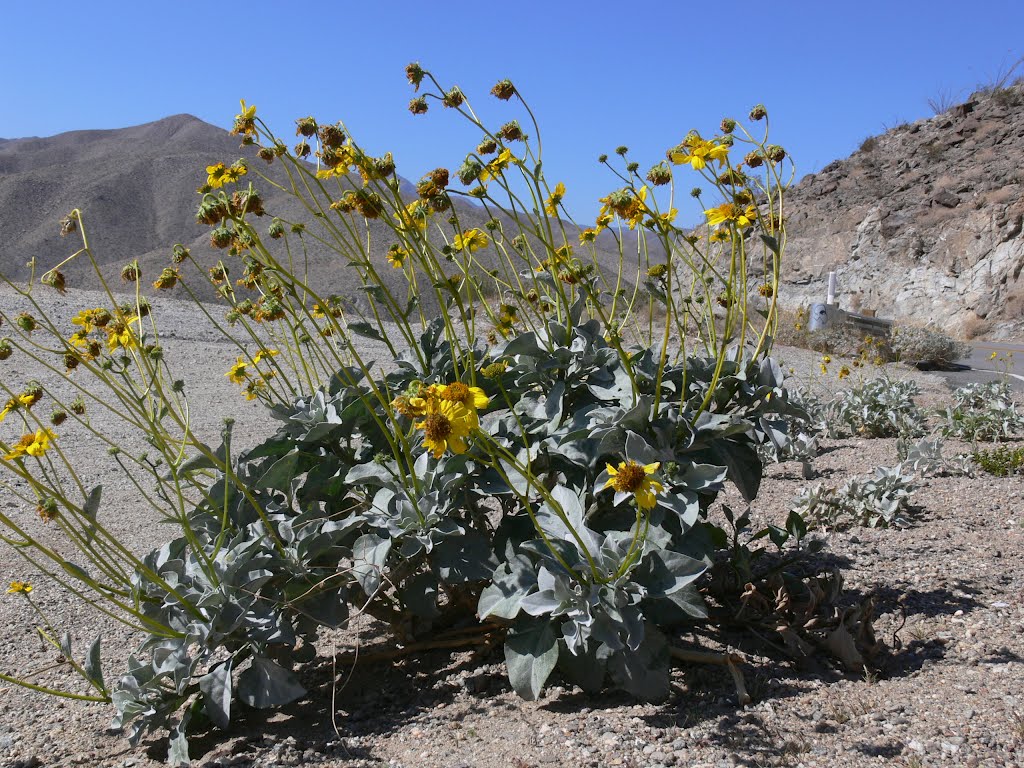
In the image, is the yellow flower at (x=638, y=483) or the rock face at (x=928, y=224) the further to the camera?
the rock face at (x=928, y=224)

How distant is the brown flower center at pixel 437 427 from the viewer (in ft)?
5.10

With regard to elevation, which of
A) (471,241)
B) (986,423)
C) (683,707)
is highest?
(471,241)

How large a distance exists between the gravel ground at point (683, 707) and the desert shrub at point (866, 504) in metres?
0.17

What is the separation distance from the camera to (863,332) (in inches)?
517

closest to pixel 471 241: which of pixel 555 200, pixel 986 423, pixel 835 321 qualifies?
pixel 555 200

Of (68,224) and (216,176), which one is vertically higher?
(216,176)

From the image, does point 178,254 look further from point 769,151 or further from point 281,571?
point 769,151

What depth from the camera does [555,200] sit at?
2.62 m

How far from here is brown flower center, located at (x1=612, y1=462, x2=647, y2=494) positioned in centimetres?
163

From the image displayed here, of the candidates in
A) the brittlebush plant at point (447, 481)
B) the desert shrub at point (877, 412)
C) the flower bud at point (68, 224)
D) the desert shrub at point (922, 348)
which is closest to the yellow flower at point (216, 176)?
the brittlebush plant at point (447, 481)

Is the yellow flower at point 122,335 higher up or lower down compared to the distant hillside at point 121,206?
lower down

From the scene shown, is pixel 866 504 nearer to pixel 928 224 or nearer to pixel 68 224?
pixel 68 224

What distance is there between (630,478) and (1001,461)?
3.21 meters

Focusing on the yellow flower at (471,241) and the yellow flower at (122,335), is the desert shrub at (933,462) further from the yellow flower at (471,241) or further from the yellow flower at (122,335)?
the yellow flower at (122,335)
